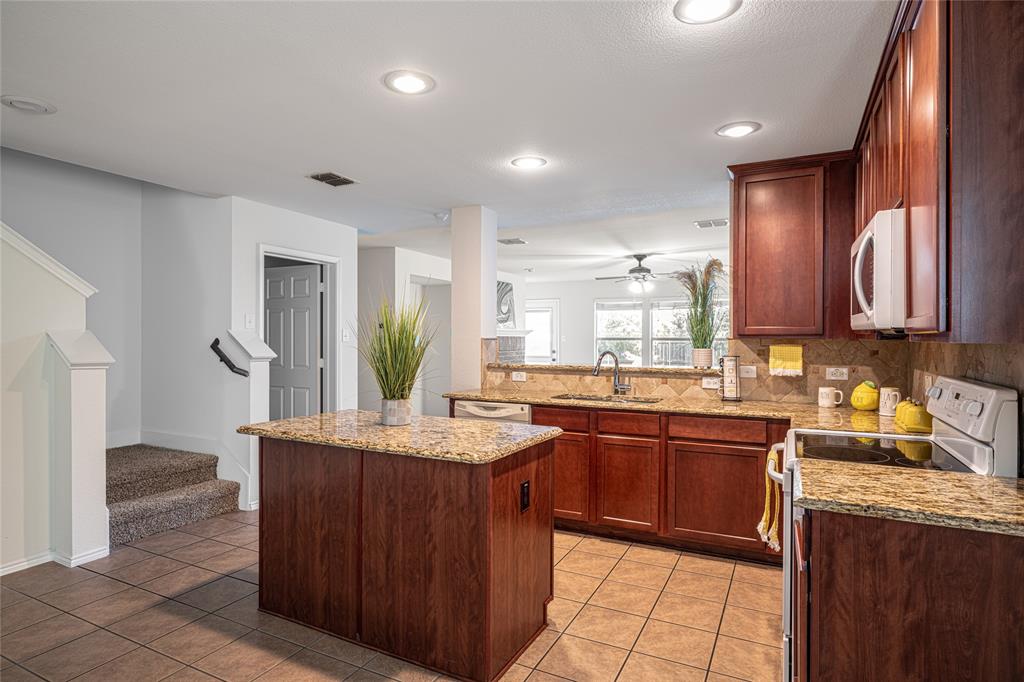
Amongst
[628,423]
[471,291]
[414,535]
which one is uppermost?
[471,291]

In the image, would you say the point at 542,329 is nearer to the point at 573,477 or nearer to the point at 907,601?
the point at 573,477

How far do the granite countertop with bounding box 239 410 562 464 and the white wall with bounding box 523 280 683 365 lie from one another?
7.77m

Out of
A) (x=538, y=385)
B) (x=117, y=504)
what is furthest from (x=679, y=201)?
(x=117, y=504)

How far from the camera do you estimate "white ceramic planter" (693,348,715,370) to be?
155 inches

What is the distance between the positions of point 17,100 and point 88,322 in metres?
2.25

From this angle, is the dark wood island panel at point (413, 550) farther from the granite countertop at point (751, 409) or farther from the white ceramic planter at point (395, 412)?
the granite countertop at point (751, 409)

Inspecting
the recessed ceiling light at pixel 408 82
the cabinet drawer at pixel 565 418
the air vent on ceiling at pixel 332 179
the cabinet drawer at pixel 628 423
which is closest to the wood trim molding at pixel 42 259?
the air vent on ceiling at pixel 332 179

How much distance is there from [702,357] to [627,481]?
1.02 metres

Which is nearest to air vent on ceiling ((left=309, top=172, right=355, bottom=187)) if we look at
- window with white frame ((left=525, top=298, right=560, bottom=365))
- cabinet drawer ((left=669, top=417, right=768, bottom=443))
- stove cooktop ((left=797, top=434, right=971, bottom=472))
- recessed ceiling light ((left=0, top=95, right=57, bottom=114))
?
recessed ceiling light ((left=0, top=95, right=57, bottom=114))

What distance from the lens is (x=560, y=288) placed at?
35.1ft

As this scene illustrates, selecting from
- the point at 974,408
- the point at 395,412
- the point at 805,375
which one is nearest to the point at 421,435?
the point at 395,412

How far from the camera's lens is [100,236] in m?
4.46

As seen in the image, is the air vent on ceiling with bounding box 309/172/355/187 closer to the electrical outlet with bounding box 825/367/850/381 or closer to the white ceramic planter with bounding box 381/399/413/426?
the white ceramic planter with bounding box 381/399/413/426

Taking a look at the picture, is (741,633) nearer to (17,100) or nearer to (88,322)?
(17,100)
